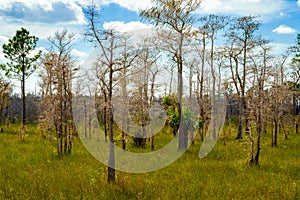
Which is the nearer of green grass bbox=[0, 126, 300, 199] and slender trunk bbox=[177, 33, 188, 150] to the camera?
green grass bbox=[0, 126, 300, 199]

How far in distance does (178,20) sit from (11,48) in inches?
687

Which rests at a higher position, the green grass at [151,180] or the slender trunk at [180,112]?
the slender trunk at [180,112]

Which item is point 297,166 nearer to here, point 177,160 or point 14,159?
point 177,160

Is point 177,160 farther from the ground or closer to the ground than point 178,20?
closer to the ground

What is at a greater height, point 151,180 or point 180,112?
point 180,112

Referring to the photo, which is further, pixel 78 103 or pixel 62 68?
pixel 62 68

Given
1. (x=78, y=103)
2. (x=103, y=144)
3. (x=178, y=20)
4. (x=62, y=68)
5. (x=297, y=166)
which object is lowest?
(x=297, y=166)

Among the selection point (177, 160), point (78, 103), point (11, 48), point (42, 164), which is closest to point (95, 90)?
point (78, 103)

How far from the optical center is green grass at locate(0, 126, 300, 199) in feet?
22.5

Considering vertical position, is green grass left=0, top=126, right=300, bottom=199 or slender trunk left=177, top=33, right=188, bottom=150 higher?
slender trunk left=177, top=33, right=188, bottom=150

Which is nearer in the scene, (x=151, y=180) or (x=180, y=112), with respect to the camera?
(x=151, y=180)

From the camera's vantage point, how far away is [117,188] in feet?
23.0

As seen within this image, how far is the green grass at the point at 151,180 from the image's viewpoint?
6849 mm

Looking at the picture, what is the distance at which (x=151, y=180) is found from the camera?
816cm
